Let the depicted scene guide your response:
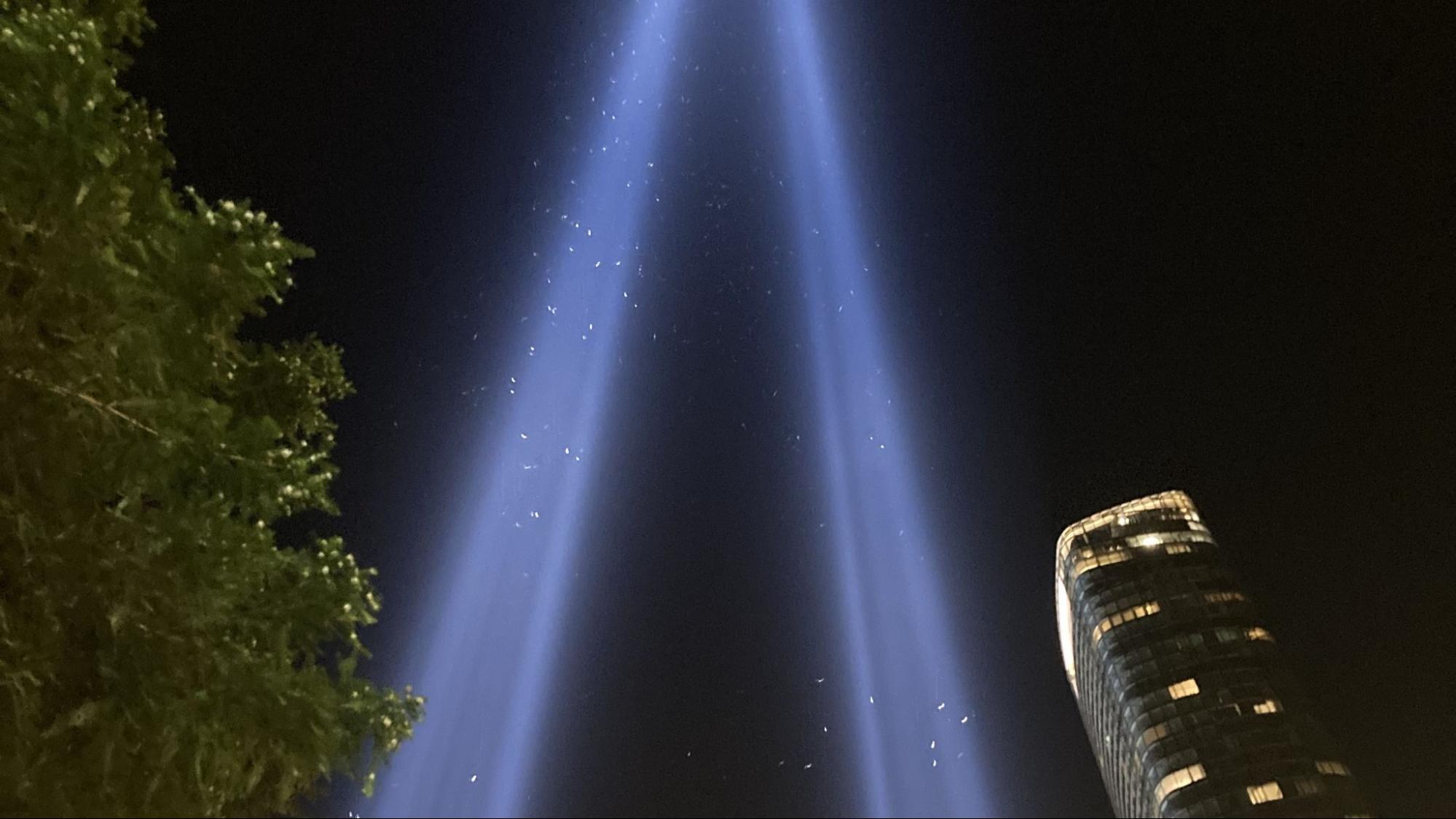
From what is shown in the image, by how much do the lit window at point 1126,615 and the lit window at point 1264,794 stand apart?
15.3 metres

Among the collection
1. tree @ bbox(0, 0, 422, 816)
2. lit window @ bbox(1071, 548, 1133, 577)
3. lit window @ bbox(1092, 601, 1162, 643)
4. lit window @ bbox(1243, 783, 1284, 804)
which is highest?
lit window @ bbox(1071, 548, 1133, 577)

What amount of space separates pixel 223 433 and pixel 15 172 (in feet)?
6.64

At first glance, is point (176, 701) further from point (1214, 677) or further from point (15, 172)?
point (1214, 677)

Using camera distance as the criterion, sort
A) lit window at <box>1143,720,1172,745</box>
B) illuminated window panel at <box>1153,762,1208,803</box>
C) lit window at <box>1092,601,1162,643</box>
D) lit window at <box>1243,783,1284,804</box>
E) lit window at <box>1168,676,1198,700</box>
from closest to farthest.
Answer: lit window at <box>1243,783,1284,804</box>, illuminated window panel at <box>1153,762,1208,803</box>, lit window at <box>1143,720,1172,745</box>, lit window at <box>1168,676,1198,700</box>, lit window at <box>1092,601,1162,643</box>

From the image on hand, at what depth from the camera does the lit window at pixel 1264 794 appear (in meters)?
65.0

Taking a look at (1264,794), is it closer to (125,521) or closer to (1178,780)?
(1178,780)

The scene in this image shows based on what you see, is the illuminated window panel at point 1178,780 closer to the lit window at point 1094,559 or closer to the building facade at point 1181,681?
the building facade at point 1181,681

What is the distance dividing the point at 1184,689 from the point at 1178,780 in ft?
23.3

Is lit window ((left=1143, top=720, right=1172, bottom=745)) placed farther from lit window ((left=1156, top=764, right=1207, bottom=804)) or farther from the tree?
the tree

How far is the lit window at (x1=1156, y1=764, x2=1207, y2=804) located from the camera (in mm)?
67688

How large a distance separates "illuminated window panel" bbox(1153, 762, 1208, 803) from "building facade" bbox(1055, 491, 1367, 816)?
0.24 ft

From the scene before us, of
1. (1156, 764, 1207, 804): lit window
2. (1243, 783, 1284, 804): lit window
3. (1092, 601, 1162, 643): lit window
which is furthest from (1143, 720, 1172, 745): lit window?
(1092, 601, 1162, 643): lit window

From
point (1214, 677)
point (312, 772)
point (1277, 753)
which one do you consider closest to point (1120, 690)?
point (1214, 677)

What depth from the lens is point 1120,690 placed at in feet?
251
